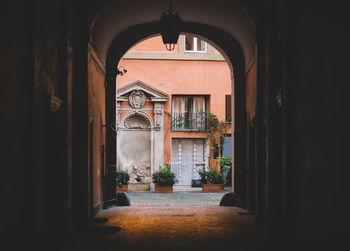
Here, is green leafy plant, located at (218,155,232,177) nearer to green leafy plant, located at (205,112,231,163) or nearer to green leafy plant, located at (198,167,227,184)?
green leafy plant, located at (205,112,231,163)

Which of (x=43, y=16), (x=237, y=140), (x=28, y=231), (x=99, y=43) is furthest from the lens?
(x=237, y=140)

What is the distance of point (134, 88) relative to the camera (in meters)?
20.9

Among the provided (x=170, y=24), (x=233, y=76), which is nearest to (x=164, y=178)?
(x=233, y=76)

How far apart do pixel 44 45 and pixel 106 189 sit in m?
5.58

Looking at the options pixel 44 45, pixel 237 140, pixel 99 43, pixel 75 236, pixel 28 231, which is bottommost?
pixel 75 236

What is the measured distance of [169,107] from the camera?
21.5 meters

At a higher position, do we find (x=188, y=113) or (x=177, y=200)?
(x=188, y=113)

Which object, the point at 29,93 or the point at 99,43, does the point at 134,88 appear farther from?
the point at 29,93

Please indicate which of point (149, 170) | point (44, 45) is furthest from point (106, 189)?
point (149, 170)

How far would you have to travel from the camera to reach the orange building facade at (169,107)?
21.1m

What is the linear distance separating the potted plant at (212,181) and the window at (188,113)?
2900 mm

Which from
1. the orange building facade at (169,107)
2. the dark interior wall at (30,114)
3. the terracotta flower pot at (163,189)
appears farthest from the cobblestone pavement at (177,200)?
the dark interior wall at (30,114)

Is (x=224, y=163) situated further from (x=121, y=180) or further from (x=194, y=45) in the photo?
(x=194, y=45)

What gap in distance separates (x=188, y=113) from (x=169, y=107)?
101cm
